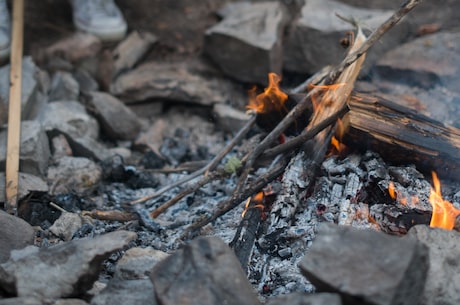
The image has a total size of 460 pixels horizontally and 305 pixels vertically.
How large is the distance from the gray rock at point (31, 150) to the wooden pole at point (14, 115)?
0.04m

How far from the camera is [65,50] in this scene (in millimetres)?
4586

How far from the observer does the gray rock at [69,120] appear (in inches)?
155

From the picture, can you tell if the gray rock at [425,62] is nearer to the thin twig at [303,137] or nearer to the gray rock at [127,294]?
the thin twig at [303,137]

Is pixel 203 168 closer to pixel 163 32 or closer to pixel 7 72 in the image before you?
pixel 7 72

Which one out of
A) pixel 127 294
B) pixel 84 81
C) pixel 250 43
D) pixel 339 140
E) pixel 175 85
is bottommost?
pixel 127 294

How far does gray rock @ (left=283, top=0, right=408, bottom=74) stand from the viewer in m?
4.45

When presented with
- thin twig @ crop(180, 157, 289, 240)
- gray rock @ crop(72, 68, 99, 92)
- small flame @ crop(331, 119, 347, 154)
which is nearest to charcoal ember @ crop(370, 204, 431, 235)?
small flame @ crop(331, 119, 347, 154)

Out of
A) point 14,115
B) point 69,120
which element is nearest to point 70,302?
point 14,115

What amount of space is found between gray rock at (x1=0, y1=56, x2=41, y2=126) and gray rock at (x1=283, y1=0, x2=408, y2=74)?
198 cm

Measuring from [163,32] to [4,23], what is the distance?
1.38 meters

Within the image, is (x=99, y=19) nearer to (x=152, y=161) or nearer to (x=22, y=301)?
(x=152, y=161)

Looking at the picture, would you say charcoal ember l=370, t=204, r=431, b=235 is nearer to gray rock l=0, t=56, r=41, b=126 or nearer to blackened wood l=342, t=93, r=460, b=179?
blackened wood l=342, t=93, r=460, b=179

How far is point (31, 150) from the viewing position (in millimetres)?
3469

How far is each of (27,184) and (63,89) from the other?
1.26m
